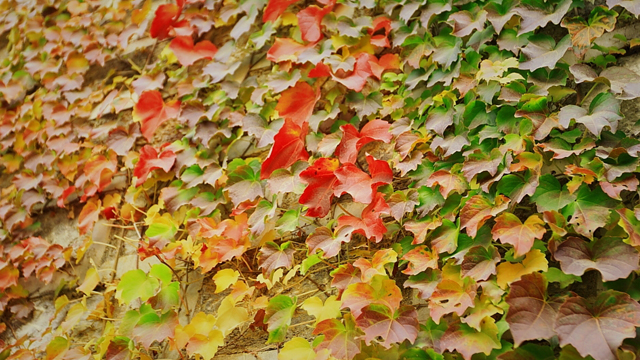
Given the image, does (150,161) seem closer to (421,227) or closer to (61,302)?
(61,302)

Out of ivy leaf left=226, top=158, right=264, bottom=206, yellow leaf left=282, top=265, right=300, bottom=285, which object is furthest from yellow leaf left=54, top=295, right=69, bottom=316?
yellow leaf left=282, top=265, right=300, bottom=285

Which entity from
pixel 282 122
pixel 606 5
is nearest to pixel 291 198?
pixel 282 122

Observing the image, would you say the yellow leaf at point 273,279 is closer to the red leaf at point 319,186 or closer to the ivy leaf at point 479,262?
the red leaf at point 319,186

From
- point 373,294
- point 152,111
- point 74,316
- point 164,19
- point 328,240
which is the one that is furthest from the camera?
point 164,19

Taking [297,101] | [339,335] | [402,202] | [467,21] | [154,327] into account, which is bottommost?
[154,327]

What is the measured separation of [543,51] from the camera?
45.3 inches

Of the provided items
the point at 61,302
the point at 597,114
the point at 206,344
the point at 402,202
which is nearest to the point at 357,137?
the point at 402,202

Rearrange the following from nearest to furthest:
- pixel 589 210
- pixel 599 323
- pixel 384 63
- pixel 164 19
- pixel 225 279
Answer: pixel 599 323 < pixel 589 210 < pixel 225 279 < pixel 384 63 < pixel 164 19

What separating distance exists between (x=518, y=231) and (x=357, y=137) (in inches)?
Answer: 20.6

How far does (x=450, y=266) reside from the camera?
3.53ft

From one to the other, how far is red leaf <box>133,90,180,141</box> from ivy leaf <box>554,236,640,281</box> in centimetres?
136

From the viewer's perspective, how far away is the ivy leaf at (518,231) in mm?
967

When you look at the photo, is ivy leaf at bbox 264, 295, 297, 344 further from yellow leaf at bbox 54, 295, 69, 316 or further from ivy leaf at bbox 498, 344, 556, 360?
yellow leaf at bbox 54, 295, 69, 316

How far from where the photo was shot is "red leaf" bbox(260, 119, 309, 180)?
133cm
